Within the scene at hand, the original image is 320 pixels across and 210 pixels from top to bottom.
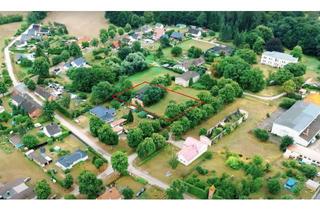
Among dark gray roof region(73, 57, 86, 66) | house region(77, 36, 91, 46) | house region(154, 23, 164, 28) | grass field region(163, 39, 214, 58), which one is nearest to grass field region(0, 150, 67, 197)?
dark gray roof region(73, 57, 86, 66)

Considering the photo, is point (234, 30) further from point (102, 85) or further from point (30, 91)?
point (30, 91)

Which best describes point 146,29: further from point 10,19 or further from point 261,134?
point 261,134

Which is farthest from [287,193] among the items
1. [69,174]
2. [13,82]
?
[13,82]

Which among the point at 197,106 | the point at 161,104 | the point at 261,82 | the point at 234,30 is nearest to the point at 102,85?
the point at 161,104

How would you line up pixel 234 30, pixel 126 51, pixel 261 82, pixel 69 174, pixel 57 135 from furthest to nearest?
1. pixel 234 30
2. pixel 126 51
3. pixel 261 82
4. pixel 57 135
5. pixel 69 174

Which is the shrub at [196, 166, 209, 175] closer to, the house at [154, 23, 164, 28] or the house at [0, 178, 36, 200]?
the house at [0, 178, 36, 200]

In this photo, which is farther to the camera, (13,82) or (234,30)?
(234,30)

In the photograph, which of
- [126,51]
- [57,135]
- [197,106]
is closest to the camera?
[57,135]
